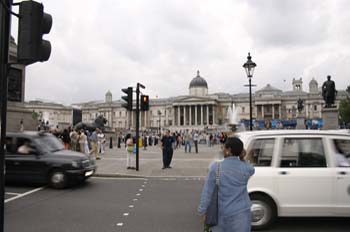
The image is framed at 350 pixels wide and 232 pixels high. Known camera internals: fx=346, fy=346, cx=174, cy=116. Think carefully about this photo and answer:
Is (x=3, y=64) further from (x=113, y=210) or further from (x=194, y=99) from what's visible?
(x=194, y=99)

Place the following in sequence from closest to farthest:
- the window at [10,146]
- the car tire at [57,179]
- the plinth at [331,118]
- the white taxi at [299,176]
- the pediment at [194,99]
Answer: the white taxi at [299,176] < the car tire at [57,179] < the window at [10,146] < the plinth at [331,118] < the pediment at [194,99]

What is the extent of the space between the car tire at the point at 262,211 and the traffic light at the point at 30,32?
450 centimetres

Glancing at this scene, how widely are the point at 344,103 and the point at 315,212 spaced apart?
81.6 meters

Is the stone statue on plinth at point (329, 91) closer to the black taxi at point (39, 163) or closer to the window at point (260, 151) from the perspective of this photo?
the black taxi at point (39, 163)

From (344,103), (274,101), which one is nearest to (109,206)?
(344,103)

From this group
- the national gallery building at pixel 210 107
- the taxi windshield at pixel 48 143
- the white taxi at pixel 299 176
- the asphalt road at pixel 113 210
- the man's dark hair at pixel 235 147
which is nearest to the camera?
the man's dark hair at pixel 235 147

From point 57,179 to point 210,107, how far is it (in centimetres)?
12164

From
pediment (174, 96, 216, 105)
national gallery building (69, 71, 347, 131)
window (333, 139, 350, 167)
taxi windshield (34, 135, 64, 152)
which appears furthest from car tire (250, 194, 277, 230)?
pediment (174, 96, 216, 105)

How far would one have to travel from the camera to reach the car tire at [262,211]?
6.42 meters

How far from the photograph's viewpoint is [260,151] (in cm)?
659

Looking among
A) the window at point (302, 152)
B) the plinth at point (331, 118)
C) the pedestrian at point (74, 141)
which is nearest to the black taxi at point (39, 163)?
the window at point (302, 152)

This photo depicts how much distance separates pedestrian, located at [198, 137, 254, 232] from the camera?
3729mm

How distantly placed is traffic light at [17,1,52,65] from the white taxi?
4180 mm

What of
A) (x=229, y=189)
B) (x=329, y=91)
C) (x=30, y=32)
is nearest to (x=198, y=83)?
(x=329, y=91)
